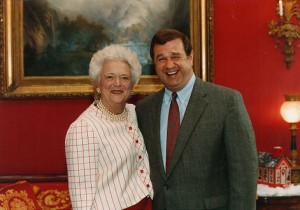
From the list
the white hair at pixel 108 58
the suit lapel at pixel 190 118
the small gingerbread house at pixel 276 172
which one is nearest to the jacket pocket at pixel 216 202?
the suit lapel at pixel 190 118

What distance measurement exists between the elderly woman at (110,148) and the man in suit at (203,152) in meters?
0.12

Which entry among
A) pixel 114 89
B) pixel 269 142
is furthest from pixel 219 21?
pixel 114 89

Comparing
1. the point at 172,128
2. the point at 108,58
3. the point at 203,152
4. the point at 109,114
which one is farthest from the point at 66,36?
the point at 203,152

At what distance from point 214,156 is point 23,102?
5.88 feet

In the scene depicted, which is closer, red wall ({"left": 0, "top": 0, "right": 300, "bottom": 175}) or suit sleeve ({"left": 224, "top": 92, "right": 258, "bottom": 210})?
suit sleeve ({"left": 224, "top": 92, "right": 258, "bottom": 210})

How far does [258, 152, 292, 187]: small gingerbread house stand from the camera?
3150mm

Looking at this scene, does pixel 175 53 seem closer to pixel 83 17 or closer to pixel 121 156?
pixel 121 156

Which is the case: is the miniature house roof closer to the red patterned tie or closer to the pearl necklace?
the red patterned tie

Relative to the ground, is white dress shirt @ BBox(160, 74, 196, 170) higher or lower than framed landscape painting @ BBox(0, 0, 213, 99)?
lower

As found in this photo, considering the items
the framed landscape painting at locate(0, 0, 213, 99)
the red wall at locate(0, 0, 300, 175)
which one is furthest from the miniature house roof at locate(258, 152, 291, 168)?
the framed landscape painting at locate(0, 0, 213, 99)

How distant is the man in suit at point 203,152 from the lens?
7.43ft

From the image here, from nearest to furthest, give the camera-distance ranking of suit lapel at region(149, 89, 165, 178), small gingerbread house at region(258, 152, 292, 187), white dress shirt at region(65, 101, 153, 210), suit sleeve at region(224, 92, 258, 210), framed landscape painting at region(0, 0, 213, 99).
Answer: white dress shirt at region(65, 101, 153, 210), suit sleeve at region(224, 92, 258, 210), suit lapel at region(149, 89, 165, 178), small gingerbread house at region(258, 152, 292, 187), framed landscape painting at region(0, 0, 213, 99)

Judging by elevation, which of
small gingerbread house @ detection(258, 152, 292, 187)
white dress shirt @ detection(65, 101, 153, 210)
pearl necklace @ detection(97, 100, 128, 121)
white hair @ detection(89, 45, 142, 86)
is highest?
white hair @ detection(89, 45, 142, 86)

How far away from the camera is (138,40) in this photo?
350 centimetres
